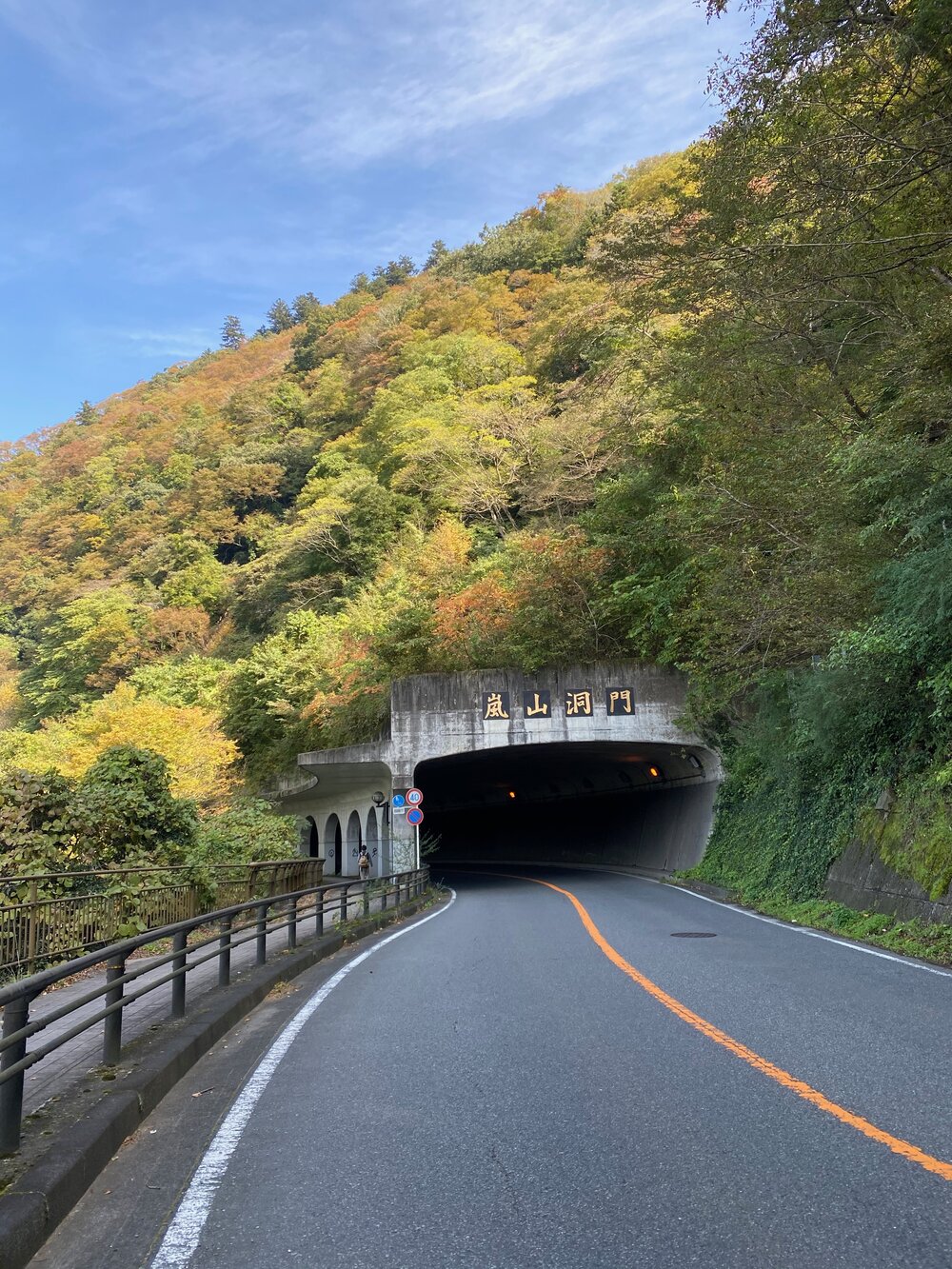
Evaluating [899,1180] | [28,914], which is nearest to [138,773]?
[28,914]

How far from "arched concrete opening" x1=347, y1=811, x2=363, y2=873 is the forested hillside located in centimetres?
488

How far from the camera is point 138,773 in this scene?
595 inches

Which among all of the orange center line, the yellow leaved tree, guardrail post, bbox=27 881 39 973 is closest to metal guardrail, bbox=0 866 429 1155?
guardrail post, bbox=27 881 39 973

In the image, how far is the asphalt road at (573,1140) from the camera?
3.25 metres

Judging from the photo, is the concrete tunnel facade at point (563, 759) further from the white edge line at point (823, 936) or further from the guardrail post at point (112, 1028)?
the guardrail post at point (112, 1028)

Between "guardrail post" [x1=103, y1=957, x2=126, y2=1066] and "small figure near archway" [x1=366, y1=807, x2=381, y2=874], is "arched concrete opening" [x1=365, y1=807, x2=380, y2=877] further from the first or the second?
"guardrail post" [x1=103, y1=957, x2=126, y2=1066]

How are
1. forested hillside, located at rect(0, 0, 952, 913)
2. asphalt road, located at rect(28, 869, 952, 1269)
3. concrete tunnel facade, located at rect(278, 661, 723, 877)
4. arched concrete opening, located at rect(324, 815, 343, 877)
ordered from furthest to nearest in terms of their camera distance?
arched concrete opening, located at rect(324, 815, 343, 877)
concrete tunnel facade, located at rect(278, 661, 723, 877)
forested hillside, located at rect(0, 0, 952, 913)
asphalt road, located at rect(28, 869, 952, 1269)

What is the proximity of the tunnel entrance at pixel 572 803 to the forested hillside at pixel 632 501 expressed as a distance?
3.39 m

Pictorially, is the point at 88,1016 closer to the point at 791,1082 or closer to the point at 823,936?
the point at 791,1082

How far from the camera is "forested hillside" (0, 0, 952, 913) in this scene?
11578 millimetres

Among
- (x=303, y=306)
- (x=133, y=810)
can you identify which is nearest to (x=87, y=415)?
(x=303, y=306)

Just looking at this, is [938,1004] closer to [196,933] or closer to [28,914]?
[28,914]

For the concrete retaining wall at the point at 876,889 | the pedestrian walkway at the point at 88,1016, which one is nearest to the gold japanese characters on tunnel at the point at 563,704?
the concrete retaining wall at the point at 876,889

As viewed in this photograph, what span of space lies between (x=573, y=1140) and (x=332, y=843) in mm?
43587
